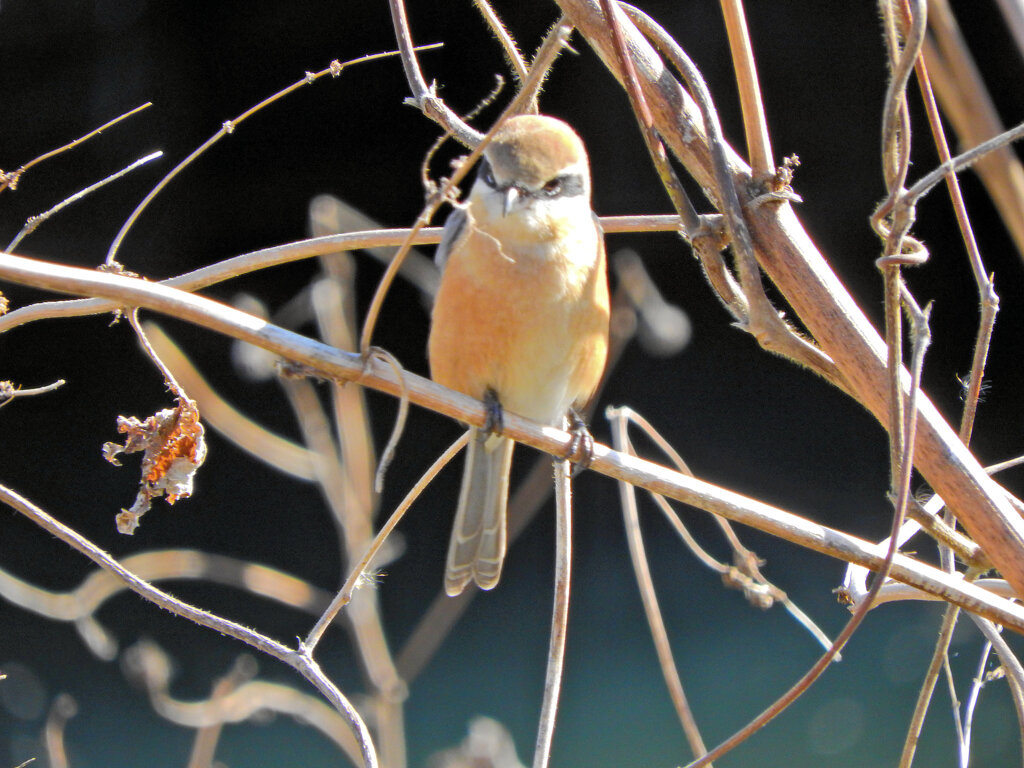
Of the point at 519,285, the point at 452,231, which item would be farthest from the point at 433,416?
the point at 519,285

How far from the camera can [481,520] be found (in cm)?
232

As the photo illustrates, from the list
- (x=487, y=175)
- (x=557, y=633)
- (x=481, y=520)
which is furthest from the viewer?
(x=481, y=520)

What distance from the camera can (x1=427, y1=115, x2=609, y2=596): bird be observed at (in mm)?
2004

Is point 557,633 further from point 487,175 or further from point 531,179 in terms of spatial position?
point 487,175

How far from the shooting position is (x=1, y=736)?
3.67 meters

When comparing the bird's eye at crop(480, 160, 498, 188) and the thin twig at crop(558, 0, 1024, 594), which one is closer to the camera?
the thin twig at crop(558, 0, 1024, 594)

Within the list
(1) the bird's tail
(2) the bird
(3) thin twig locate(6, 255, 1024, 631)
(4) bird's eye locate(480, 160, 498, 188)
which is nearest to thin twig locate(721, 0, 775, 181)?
(3) thin twig locate(6, 255, 1024, 631)

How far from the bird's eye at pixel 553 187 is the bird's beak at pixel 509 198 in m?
0.07

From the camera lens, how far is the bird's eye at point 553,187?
203 cm

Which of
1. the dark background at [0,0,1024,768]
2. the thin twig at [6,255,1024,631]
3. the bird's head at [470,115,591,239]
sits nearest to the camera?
the thin twig at [6,255,1024,631]

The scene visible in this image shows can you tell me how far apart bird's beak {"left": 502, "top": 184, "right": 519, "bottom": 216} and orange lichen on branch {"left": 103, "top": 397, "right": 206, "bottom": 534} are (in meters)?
0.84

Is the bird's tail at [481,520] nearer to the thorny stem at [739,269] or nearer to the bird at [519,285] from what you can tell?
the bird at [519,285]

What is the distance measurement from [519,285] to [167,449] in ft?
2.78

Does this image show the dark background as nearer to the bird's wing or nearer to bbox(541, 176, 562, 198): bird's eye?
the bird's wing
